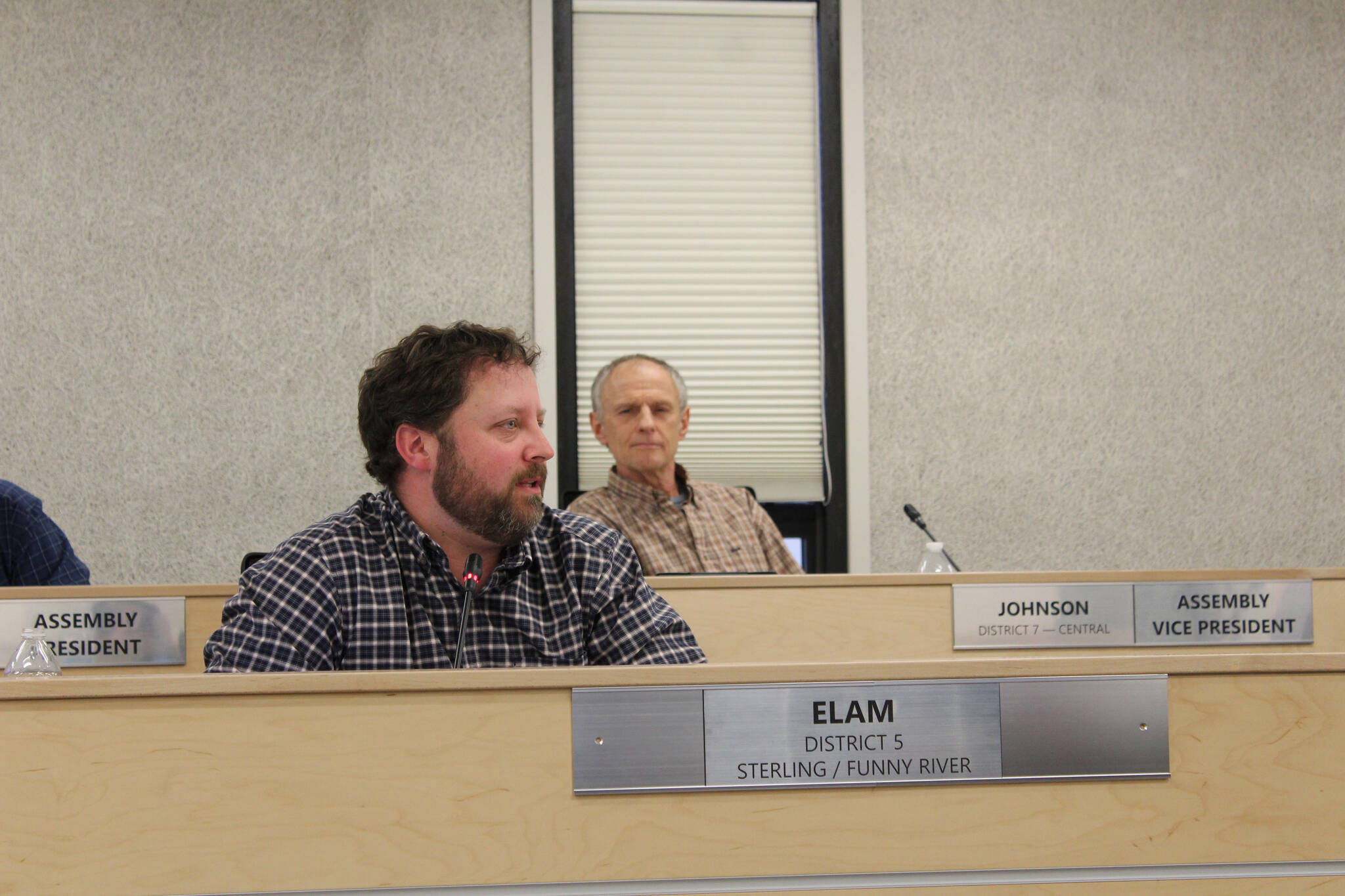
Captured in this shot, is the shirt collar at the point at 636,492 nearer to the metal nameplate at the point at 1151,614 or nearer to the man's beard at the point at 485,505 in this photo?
the metal nameplate at the point at 1151,614

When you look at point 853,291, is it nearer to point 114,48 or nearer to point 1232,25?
point 1232,25

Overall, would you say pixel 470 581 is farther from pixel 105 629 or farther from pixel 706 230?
pixel 706 230

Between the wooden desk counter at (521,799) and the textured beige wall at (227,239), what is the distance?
2.60 metres

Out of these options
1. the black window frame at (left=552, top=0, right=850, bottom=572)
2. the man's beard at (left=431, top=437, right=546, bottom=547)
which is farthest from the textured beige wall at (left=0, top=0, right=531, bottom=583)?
the man's beard at (left=431, top=437, right=546, bottom=547)

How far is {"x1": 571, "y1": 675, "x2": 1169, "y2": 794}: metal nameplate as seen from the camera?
80 centimetres

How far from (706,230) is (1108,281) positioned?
1324mm

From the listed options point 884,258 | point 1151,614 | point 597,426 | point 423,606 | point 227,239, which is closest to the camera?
point 423,606

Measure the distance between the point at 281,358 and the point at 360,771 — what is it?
2.75 meters

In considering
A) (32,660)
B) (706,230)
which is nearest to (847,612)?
(32,660)

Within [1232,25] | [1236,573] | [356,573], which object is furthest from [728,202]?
[356,573]

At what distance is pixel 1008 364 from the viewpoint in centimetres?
346

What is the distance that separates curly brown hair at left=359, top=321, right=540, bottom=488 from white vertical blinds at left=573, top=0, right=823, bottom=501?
1898 mm

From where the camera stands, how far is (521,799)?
79cm

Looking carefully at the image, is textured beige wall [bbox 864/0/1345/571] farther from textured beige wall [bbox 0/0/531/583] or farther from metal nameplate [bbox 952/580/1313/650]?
metal nameplate [bbox 952/580/1313/650]
